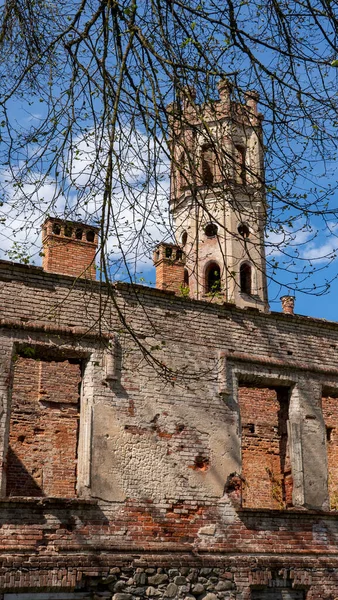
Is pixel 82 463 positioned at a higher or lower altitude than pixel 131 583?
higher

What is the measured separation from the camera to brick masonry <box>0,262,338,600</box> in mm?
9094

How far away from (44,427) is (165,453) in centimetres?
486

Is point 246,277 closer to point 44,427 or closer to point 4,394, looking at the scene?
point 44,427

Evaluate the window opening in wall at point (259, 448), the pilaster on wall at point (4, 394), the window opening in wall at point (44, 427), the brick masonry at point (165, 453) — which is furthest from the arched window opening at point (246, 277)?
the pilaster on wall at point (4, 394)

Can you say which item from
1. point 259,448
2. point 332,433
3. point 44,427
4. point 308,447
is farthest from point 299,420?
point 332,433

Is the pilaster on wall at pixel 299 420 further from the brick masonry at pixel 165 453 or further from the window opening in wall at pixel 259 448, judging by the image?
the window opening in wall at pixel 259 448

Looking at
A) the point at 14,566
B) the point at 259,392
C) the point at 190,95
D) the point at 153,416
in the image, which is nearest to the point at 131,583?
the point at 14,566

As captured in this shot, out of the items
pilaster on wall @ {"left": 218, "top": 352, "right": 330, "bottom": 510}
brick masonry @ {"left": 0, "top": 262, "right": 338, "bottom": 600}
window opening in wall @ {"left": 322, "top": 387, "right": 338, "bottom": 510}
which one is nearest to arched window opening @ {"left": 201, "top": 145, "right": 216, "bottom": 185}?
brick masonry @ {"left": 0, "top": 262, "right": 338, "bottom": 600}

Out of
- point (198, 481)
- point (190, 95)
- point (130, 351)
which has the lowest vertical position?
point (198, 481)

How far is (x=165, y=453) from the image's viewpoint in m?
10.0

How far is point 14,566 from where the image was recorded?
28.4 ft

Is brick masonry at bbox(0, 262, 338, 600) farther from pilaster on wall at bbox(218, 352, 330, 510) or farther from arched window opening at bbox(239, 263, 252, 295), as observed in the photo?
arched window opening at bbox(239, 263, 252, 295)

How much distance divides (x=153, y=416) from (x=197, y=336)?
1434 millimetres

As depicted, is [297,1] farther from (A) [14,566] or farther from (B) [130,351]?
(A) [14,566]
